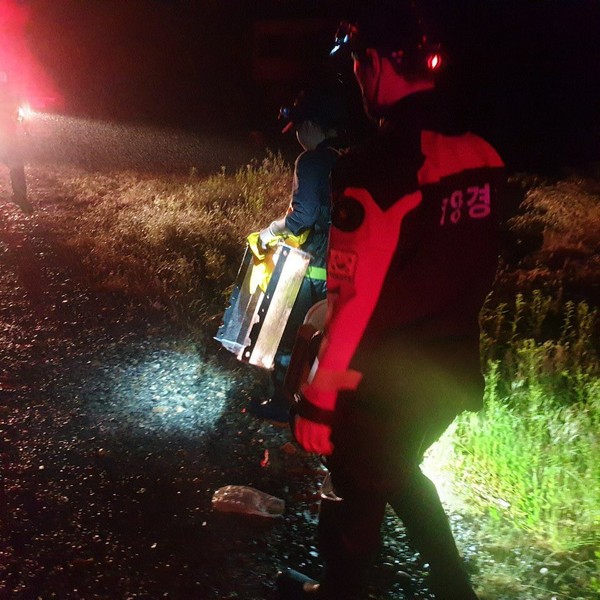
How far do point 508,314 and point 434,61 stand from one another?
12.2ft

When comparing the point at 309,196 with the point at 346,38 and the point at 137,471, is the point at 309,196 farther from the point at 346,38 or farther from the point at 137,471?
the point at 137,471

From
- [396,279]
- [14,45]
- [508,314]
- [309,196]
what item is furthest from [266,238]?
[14,45]

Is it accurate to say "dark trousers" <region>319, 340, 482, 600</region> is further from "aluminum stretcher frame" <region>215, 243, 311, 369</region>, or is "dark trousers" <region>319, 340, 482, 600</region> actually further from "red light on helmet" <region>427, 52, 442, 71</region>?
"aluminum stretcher frame" <region>215, 243, 311, 369</region>

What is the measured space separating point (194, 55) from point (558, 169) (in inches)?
708

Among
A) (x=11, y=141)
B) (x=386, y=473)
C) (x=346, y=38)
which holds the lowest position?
(x=386, y=473)

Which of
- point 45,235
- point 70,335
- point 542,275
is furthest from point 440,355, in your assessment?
point 45,235

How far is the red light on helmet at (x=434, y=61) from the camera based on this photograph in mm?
1847

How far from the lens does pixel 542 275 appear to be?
6188mm

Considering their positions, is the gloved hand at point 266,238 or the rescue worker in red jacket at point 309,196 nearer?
the rescue worker in red jacket at point 309,196

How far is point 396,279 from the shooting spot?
6.12ft

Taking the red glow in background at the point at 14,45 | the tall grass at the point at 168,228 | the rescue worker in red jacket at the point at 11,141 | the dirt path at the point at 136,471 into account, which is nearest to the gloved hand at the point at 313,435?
the dirt path at the point at 136,471

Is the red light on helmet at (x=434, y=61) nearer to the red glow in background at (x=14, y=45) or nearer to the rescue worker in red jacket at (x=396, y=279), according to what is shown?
the rescue worker in red jacket at (x=396, y=279)

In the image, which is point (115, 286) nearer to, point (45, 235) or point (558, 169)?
point (45, 235)

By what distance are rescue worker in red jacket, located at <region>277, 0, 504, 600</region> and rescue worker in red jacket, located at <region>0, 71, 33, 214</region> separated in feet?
21.3
